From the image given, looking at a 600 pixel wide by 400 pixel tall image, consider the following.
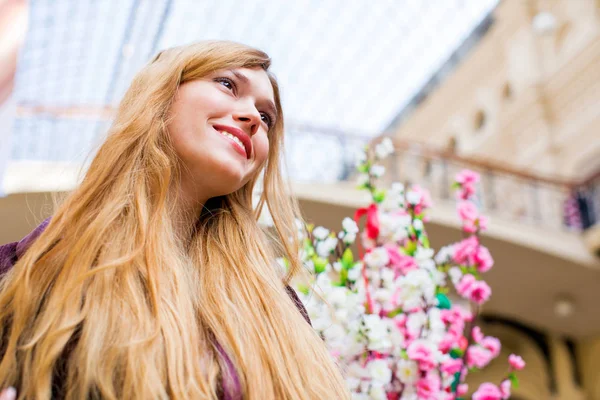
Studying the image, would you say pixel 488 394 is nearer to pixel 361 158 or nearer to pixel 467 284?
pixel 467 284

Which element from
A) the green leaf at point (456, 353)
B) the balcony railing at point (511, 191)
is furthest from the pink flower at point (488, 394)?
the balcony railing at point (511, 191)

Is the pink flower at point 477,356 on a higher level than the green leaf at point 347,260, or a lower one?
lower

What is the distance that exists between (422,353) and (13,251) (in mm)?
1106

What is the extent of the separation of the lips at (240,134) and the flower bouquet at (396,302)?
25.5 inches

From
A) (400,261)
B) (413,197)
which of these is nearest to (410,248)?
(400,261)

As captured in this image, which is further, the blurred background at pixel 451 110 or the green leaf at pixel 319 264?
the blurred background at pixel 451 110

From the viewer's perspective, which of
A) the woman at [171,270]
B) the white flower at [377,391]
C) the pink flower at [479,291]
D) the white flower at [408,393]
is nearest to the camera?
the woman at [171,270]

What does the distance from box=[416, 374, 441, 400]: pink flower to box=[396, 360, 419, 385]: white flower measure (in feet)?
0.06

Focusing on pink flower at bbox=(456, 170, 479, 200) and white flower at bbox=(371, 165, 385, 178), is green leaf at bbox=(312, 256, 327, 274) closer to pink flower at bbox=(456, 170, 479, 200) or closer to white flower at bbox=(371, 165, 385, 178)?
white flower at bbox=(371, 165, 385, 178)

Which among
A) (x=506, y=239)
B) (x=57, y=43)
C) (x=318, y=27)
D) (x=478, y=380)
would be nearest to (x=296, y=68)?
(x=318, y=27)

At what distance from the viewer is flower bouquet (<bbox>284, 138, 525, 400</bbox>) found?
1786mm

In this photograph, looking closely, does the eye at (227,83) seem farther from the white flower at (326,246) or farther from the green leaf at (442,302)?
the green leaf at (442,302)

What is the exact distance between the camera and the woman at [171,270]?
92 cm

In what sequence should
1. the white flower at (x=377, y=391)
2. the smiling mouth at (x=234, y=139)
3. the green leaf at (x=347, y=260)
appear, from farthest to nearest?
the green leaf at (x=347, y=260), the white flower at (x=377, y=391), the smiling mouth at (x=234, y=139)
